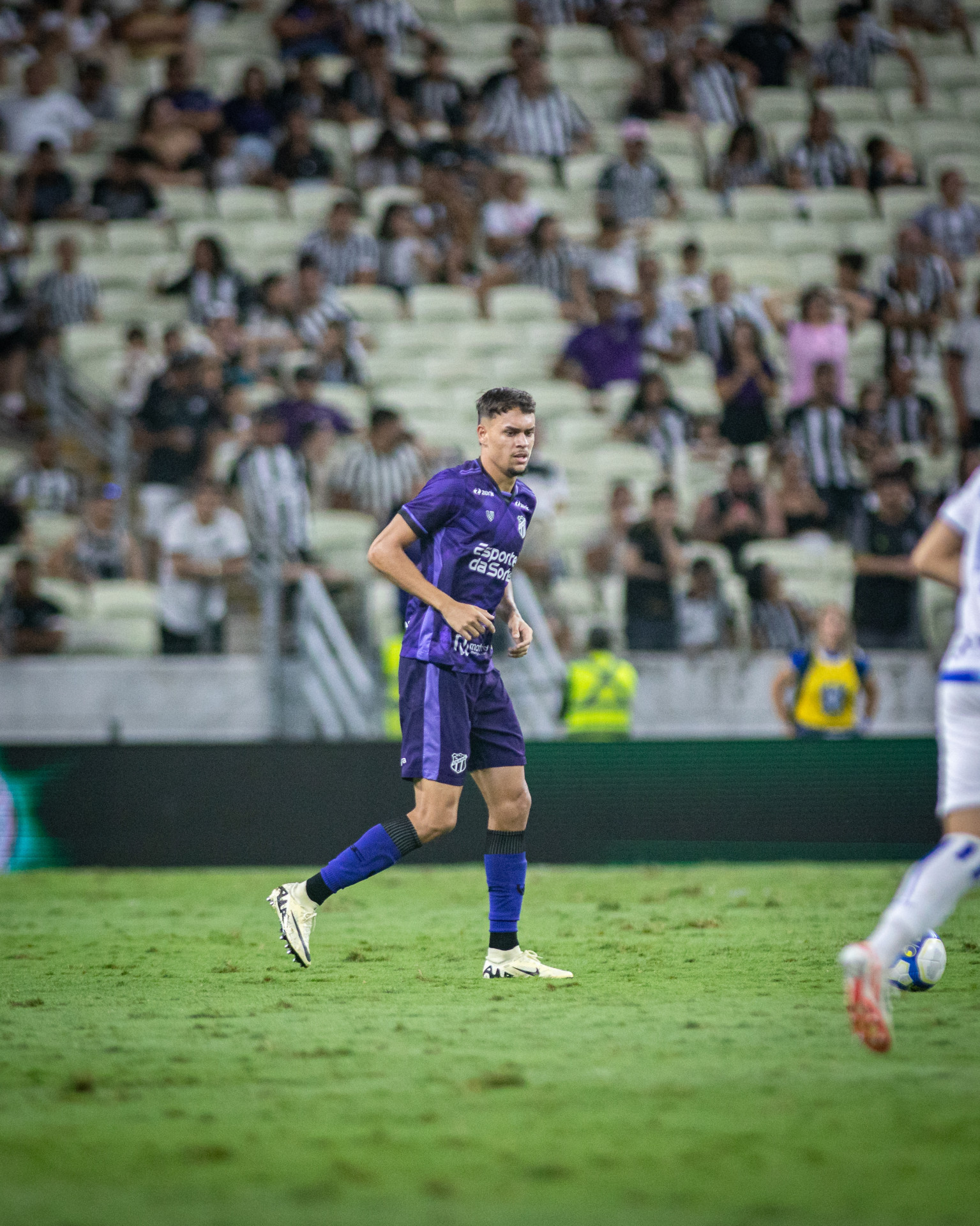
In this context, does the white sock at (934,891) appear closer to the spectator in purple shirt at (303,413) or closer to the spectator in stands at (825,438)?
the spectator in purple shirt at (303,413)

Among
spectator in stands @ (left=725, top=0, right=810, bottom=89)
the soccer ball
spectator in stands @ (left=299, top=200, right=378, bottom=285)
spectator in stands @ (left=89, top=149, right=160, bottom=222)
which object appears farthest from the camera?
spectator in stands @ (left=725, top=0, right=810, bottom=89)

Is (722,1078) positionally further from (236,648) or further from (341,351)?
(341,351)

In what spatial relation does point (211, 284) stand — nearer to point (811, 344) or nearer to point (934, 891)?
point (811, 344)

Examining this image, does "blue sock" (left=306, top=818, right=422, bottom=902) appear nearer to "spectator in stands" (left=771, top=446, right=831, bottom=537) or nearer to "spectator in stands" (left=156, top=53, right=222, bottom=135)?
"spectator in stands" (left=771, top=446, right=831, bottom=537)

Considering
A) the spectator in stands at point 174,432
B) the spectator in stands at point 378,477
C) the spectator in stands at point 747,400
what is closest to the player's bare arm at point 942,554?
the spectator in stands at point 378,477

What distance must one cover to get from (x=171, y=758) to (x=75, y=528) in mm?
2317

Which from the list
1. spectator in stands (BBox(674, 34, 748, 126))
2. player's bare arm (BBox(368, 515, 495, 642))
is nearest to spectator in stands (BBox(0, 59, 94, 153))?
spectator in stands (BBox(674, 34, 748, 126))

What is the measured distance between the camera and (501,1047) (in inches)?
181

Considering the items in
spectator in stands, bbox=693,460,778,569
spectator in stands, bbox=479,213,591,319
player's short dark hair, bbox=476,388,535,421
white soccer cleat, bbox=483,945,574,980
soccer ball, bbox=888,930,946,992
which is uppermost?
spectator in stands, bbox=479,213,591,319

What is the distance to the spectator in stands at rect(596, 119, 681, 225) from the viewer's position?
663 inches

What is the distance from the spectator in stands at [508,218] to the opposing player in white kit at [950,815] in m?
12.0

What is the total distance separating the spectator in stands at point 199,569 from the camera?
458 inches

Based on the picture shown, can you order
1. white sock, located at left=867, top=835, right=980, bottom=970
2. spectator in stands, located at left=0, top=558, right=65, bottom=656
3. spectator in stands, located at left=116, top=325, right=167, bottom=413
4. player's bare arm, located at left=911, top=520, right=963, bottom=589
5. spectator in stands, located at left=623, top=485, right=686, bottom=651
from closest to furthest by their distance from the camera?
white sock, located at left=867, top=835, right=980, bottom=970, player's bare arm, located at left=911, top=520, right=963, bottom=589, spectator in stands, located at left=0, top=558, right=65, bottom=656, spectator in stands, located at left=623, top=485, right=686, bottom=651, spectator in stands, located at left=116, top=325, right=167, bottom=413

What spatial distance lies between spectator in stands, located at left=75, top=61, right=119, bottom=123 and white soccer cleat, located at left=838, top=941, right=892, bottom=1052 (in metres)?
15.0
